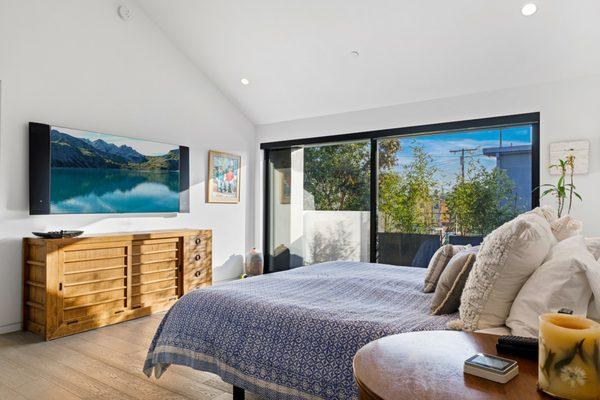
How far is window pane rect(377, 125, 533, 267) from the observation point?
4.24 m

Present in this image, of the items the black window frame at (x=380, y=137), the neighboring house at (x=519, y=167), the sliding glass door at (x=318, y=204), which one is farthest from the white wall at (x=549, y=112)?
the sliding glass door at (x=318, y=204)

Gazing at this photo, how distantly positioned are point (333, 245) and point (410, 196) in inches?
51.2

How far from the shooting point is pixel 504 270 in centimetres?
152

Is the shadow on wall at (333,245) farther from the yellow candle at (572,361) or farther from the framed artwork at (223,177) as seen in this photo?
the yellow candle at (572,361)

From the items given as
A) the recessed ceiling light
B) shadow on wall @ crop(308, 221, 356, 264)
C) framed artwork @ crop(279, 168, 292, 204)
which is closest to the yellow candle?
the recessed ceiling light

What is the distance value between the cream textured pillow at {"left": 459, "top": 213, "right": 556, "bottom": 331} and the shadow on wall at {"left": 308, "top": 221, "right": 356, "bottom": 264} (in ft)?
12.4

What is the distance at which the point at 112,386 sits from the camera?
8.30 ft

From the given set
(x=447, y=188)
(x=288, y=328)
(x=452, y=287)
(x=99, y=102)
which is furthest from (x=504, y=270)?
(x=99, y=102)

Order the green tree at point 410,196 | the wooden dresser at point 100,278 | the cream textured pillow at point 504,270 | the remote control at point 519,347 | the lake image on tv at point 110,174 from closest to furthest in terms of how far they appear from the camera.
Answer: the remote control at point 519,347 < the cream textured pillow at point 504,270 < the wooden dresser at point 100,278 < the lake image on tv at point 110,174 < the green tree at point 410,196

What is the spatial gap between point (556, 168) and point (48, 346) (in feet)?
15.7

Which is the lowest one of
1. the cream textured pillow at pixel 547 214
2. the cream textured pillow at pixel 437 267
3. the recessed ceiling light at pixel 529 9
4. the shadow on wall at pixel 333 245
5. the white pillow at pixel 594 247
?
the shadow on wall at pixel 333 245

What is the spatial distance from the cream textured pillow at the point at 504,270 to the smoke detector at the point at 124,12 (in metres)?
4.53

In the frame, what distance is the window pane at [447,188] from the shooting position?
4.24 m

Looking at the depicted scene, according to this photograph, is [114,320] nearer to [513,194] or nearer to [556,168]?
[513,194]
